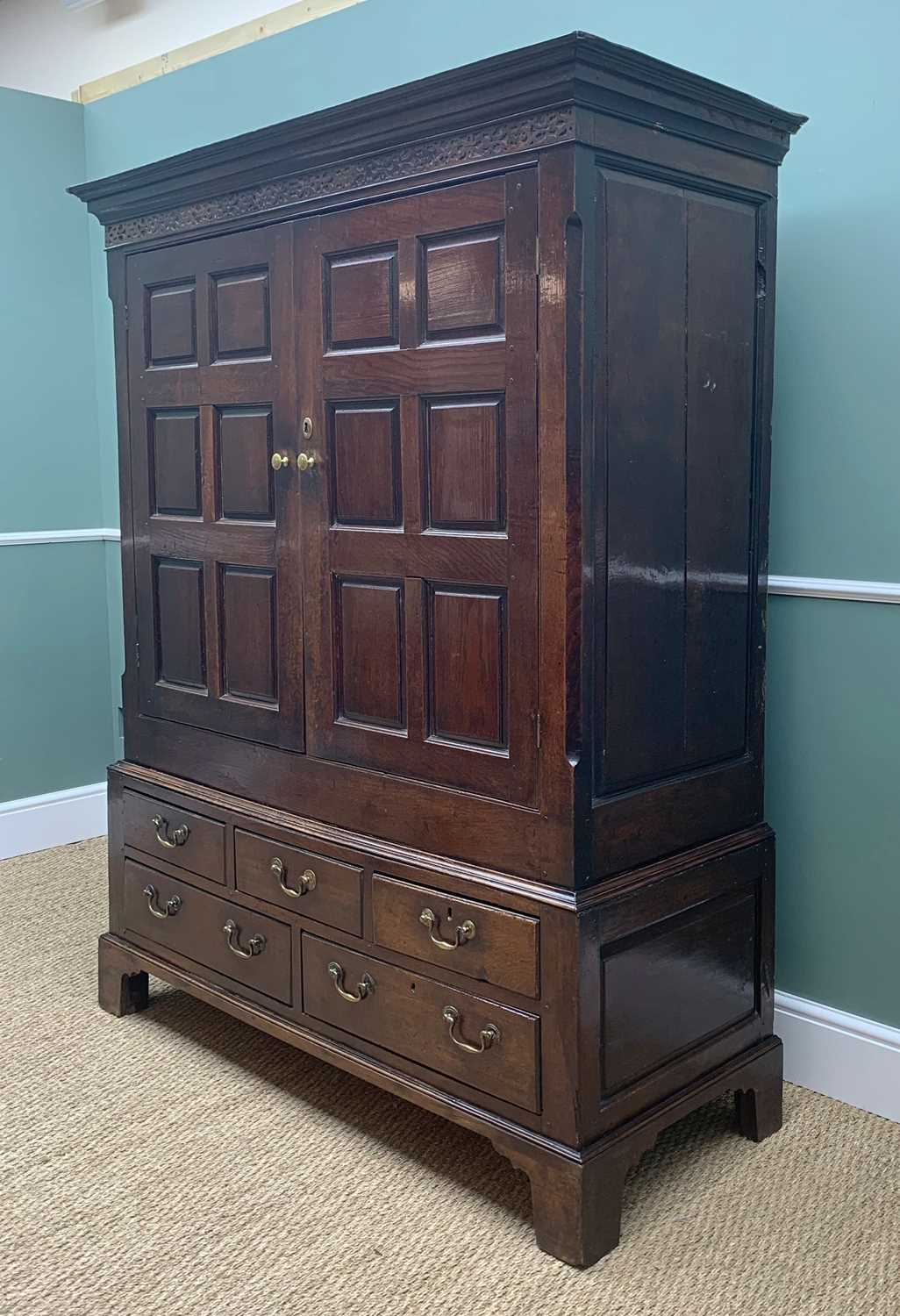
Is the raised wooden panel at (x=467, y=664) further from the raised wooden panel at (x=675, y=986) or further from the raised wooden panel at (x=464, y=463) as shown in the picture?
the raised wooden panel at (x=675, y=986)

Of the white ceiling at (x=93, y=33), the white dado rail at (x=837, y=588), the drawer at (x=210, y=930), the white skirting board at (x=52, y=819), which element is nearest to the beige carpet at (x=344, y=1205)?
the drawer at (x=210, y=930)

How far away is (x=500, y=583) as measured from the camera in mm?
1867

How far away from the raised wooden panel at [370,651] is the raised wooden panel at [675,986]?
538 mm

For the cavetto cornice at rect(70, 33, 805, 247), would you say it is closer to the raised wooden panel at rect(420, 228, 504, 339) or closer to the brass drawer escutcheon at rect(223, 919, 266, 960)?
the raised wooden panel at rect(420, 228, 504, 339)

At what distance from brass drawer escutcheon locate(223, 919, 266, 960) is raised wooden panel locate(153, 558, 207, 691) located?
1.54ft

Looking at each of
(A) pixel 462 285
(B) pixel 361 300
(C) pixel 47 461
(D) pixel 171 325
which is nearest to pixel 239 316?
(D) pixel 171 325

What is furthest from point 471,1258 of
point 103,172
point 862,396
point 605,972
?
Result: point 103,172

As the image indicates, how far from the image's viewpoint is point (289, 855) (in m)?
2.24

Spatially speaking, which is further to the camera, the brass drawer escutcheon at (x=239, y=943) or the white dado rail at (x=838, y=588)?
the brass drawer escutcheon at (x=239, y=943)

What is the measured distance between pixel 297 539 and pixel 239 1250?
1.15m

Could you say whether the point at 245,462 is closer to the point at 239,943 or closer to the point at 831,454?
the point at 239,943

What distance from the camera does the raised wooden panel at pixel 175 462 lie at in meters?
2.41

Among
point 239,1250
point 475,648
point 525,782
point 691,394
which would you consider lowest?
point 239,1250

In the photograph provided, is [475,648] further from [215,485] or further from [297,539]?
[215,485]
